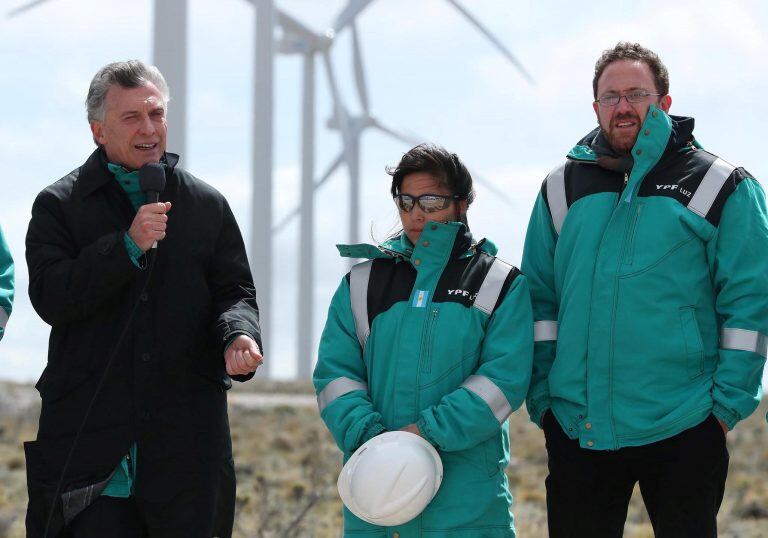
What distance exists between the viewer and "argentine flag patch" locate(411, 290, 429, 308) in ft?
16.0

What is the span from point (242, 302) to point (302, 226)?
26026 millimetres

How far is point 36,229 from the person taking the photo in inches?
183

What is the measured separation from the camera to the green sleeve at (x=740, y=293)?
471 centimetres

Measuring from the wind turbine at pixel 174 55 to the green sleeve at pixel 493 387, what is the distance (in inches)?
379

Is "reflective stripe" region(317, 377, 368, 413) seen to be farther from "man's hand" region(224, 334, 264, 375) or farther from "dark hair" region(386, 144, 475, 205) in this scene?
"dark hair" region(386, 144, 475, 205)

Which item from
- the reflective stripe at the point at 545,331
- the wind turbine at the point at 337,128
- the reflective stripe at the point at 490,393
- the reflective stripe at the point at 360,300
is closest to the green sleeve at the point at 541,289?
the reflective stripe at the point at 545,331

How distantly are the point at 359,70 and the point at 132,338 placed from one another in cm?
2617

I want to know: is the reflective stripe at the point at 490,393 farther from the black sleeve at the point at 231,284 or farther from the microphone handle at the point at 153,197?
the microphone handle at the point at 153,197

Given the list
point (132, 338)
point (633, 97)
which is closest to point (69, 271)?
point (132, 338)

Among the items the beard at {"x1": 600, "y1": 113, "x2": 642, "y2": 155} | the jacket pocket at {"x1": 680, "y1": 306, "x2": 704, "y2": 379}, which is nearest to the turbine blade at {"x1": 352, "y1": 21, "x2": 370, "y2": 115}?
the beard at {"x1": 600, "y1": 113, "x2": 642, "y2": 155}

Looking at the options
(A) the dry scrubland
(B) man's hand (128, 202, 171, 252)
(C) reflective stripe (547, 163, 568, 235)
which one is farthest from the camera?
(A) the dry scrubland

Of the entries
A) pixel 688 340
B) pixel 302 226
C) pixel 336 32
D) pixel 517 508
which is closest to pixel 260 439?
pixel 517 508

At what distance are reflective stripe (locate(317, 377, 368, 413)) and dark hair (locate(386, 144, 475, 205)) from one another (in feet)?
2.87

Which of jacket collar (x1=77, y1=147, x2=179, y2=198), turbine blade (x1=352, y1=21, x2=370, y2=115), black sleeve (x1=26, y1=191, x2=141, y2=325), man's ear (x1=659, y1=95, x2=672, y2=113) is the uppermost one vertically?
turbine blade (x1=352, y1=21, x2=370, y2=115)
